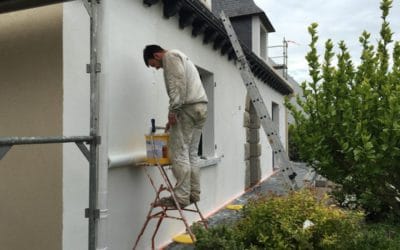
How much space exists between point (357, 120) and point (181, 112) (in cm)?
192

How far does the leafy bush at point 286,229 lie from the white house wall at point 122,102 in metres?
0.88

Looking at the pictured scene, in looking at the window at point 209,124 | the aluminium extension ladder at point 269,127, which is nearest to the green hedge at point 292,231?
the aluminium extension ladder at point 269,127

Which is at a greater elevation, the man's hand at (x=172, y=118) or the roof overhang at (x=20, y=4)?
the roof overhang at (x=20, y=4)

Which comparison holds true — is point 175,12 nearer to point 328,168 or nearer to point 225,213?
point 328,168

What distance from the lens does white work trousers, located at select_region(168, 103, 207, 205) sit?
399cm

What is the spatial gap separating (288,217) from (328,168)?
1124mm

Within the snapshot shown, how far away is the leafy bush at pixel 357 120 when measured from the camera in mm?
4055

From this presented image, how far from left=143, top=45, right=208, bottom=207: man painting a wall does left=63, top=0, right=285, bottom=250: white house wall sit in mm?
340

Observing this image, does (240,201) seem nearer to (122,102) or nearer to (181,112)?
(181,112)

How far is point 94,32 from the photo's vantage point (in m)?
A: 2.82

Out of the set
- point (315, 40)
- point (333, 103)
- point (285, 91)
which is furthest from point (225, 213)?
point (285, 91)

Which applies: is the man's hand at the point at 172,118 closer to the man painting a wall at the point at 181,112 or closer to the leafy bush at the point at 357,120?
the man painting a wall at the point at 181,112

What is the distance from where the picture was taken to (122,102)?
3.96 m

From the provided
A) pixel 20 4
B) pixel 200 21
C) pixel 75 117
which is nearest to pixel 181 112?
pixel 75 117
